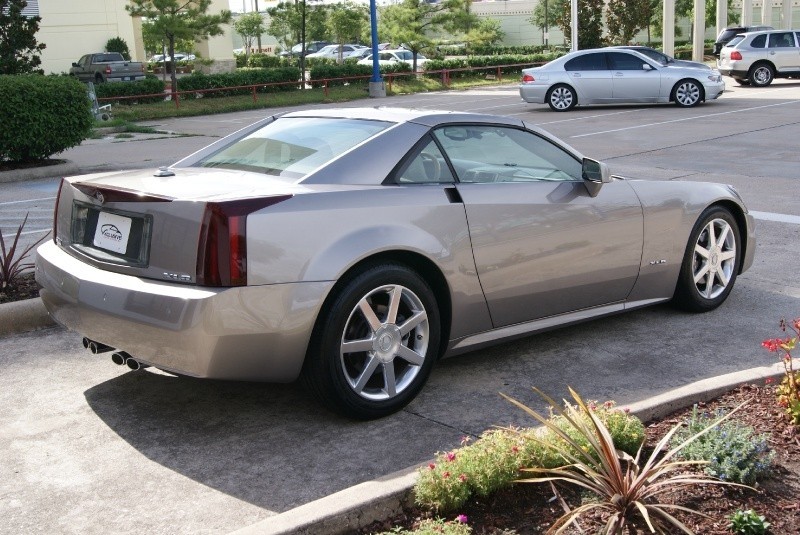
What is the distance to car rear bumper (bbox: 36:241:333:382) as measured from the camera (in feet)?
13.9

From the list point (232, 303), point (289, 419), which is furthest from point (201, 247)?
point (289, 419)

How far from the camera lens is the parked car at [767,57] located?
3136 cm

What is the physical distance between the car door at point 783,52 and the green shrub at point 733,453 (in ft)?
100.0

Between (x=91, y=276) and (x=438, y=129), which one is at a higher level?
(x=438, y=129)

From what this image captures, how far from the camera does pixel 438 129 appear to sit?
17.3 feet

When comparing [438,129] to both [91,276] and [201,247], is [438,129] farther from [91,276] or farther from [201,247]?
[91,276]

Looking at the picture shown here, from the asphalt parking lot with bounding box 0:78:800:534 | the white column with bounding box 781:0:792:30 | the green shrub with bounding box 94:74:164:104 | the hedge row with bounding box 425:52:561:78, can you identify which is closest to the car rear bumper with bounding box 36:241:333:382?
the asphalt parking lot with bounding box 0:78:800:534

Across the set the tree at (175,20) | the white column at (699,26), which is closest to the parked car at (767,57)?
the white column at (699,26)

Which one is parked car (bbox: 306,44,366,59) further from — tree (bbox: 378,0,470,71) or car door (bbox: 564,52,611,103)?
car door (bbox: 564,52,611,103)

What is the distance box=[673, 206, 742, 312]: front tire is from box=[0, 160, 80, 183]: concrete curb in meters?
10.9

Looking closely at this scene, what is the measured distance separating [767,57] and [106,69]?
83.7 ft

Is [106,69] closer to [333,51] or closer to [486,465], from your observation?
[333,51]

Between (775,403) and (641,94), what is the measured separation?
67.5ft

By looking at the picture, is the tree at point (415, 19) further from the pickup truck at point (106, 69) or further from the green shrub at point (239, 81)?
the pickup truck at point (106, 69)
